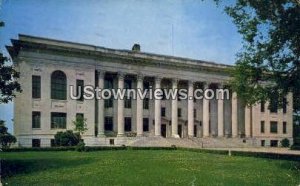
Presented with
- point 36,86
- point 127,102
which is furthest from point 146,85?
point 36,86

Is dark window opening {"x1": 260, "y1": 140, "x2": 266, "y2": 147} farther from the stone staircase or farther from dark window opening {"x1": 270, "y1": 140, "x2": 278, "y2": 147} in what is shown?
the stone staircase

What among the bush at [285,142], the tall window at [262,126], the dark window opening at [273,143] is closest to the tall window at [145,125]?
the tall window at [262,126]

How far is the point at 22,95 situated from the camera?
43625mm

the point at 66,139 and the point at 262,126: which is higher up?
the point at 262,126

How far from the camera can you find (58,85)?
1831 inches

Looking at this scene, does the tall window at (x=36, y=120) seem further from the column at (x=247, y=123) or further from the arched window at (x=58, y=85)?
the column at (x=247, y=123)

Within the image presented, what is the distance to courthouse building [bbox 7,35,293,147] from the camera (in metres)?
44.2

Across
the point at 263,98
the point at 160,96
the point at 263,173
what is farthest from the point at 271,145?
the point at 263,173

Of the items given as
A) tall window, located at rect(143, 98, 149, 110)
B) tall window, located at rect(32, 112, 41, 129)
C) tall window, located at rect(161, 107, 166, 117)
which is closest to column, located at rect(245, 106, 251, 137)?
tall window, located at rect(161, 107, 166, 117)

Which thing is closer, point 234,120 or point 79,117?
point 79,117

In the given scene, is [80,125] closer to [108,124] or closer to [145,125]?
[108,124]

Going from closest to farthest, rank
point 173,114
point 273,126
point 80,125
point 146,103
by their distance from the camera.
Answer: point 80,125, point 146,103, point 173,114, point 273,126

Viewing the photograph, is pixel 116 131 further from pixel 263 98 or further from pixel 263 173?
pixel 263 173

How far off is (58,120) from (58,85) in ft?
13.5
